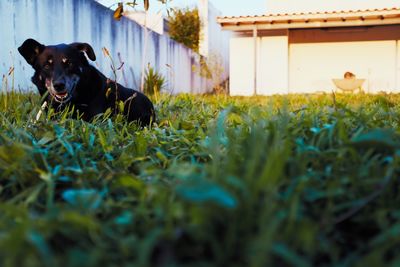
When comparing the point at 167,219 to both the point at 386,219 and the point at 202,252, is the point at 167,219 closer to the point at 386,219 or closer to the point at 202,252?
the point at 202,252

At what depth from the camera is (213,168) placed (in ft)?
2.74

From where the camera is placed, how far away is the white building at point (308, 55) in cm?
1264

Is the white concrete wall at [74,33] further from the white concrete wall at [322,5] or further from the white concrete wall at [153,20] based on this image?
the white concrete wall at [322,5]

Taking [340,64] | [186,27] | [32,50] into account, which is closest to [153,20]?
[186,27]

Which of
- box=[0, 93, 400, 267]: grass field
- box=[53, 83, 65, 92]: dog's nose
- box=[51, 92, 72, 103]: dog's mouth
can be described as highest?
box=[53, 83, 65, 92]: dog's nose

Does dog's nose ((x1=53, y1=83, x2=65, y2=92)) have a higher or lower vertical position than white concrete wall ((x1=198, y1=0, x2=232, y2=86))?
lower

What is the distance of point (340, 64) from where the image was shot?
13039mm

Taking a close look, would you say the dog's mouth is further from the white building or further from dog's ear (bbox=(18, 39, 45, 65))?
the white building

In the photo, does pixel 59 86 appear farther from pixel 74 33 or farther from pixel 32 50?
pixel 74 33

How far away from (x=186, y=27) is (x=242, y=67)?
15.8 feet

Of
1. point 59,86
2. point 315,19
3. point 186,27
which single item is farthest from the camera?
point 186,27

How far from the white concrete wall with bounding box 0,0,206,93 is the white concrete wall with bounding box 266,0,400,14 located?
4360mm

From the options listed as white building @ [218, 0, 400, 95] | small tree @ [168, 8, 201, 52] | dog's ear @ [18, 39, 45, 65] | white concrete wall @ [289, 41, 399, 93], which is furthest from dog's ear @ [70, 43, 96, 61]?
small tree @ [168, 8, 201, 52]

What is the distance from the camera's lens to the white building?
12638 millimetres
